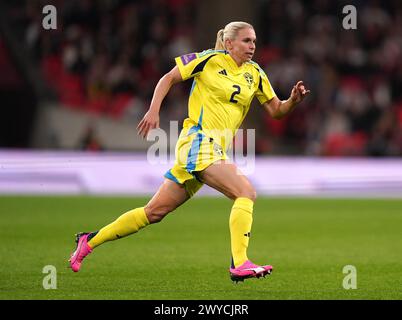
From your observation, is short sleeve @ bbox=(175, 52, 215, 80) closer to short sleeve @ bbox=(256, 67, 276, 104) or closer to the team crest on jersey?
the team crest on jersey

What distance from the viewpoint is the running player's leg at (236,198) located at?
7496mm

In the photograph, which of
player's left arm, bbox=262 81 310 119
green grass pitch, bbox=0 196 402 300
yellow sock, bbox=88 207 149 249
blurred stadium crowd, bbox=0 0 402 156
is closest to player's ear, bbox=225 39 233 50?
player's left arm, bbox=262 81 310 119

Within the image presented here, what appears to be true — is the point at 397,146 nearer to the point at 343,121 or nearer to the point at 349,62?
the point at 343,121

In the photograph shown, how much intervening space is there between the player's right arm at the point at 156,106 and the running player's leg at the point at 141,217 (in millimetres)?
678

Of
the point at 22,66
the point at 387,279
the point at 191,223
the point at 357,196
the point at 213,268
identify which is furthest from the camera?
the point at 22,66

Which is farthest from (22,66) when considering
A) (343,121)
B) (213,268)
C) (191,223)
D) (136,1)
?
(213,268)

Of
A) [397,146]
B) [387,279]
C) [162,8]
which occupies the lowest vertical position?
[387,279]

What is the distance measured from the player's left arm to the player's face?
1.53ft

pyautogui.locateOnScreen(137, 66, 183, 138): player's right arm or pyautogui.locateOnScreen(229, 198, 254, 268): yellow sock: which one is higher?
pyautogui.locateOnScreen(137, 66, 183, 138): player's right arm

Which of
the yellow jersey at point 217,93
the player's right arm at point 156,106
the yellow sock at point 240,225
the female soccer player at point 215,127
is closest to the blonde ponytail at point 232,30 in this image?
the female soccer player at point 215,127

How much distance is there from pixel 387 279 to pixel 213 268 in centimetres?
161

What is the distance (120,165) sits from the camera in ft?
59.0

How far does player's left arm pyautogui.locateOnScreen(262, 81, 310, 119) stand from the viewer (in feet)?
25.7

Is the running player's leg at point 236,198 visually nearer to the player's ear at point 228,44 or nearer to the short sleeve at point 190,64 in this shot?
the short sleeve at point 190,64
